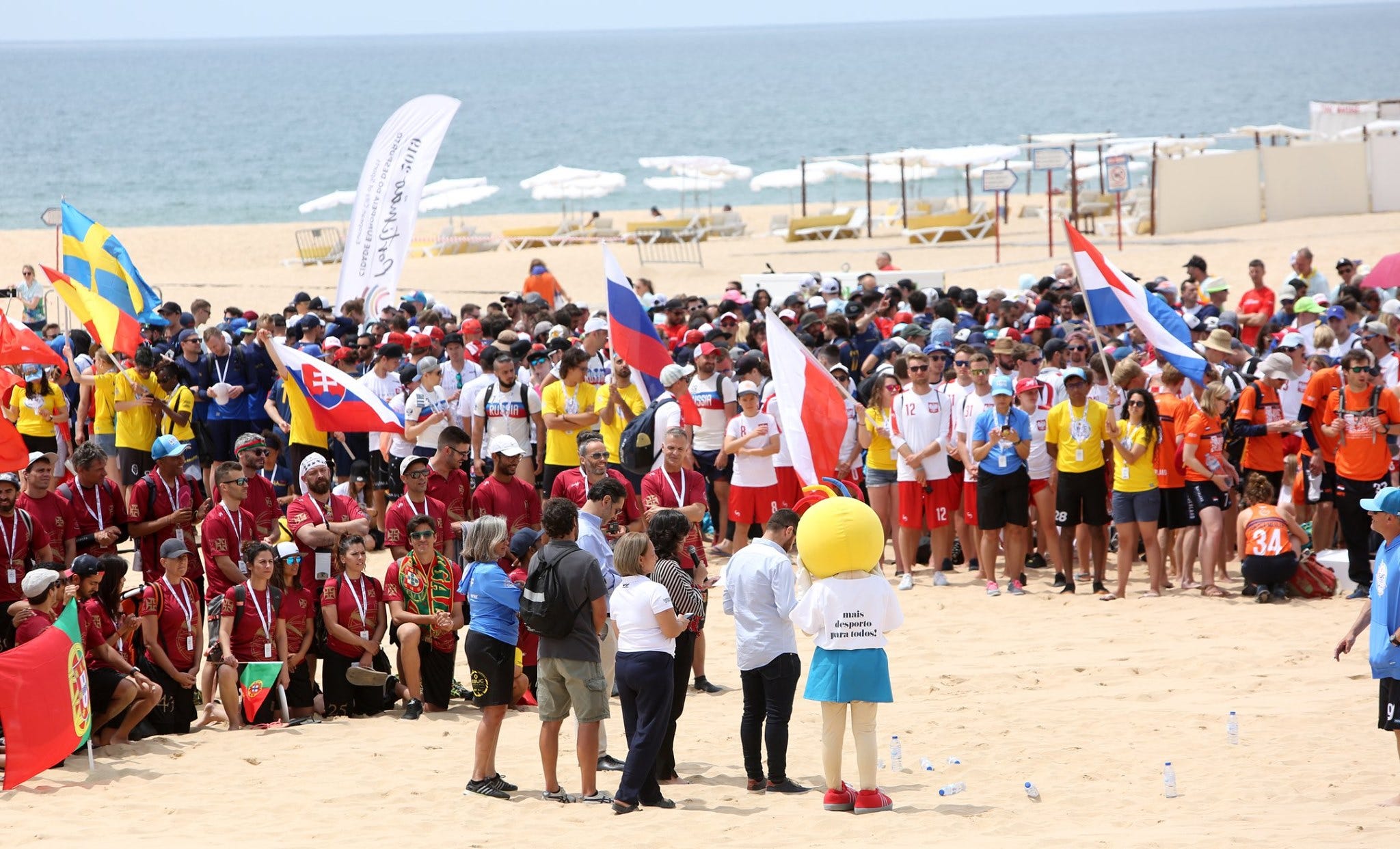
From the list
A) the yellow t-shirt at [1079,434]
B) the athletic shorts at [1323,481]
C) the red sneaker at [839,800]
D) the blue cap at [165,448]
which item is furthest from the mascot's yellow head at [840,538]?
the athletic shorts at [1323,481]

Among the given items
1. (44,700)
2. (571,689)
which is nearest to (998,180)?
(571,689)

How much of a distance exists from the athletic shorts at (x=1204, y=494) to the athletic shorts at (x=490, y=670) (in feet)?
18.0

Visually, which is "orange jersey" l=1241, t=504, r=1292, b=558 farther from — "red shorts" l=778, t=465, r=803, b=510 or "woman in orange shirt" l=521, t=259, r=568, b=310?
"woman in orange shirt" l=521, t=259, r=568, b=310

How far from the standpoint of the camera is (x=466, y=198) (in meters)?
40.8

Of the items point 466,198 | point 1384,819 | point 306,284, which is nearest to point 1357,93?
point 466,198

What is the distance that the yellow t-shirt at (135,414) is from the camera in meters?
13.3

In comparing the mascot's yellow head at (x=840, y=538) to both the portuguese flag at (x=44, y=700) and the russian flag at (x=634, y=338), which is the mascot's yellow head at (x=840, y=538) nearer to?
the portuguese flag at (x=44, y=700)

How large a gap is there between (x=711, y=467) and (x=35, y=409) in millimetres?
5976

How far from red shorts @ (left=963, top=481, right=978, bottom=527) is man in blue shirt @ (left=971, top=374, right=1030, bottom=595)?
0.21m

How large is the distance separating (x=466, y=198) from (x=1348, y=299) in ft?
95.4

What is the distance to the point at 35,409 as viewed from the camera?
546 inches

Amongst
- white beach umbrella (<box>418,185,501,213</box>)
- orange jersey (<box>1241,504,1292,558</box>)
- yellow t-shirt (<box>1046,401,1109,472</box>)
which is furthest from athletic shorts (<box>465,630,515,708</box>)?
white beach umbrella (<box>418,185,501,213</box>)

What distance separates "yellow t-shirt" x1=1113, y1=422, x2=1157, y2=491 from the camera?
10844 mm

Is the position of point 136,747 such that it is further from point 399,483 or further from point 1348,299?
point 1348,299
